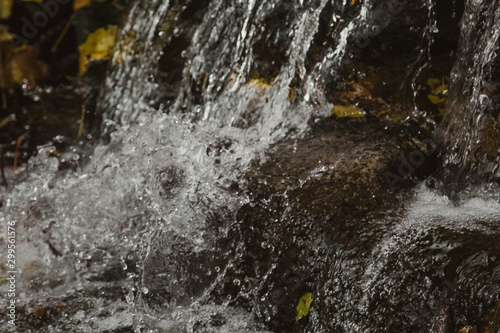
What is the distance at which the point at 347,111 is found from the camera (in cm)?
285

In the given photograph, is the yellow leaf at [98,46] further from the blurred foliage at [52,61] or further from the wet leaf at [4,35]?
the wet leaf at [4,35]

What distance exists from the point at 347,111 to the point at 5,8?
386 cm

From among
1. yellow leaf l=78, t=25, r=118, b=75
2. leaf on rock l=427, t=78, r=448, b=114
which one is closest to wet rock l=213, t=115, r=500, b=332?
leaf on rock l=427, t=78, r=448, b=114

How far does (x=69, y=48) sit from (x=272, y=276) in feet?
13.3

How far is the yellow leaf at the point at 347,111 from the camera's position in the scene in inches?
111

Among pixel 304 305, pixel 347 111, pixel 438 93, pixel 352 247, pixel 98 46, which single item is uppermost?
pixel 98 46

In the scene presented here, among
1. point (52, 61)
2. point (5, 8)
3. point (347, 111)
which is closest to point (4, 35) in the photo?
point (5, 8)

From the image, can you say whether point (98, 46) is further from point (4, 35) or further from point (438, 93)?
point (438, 93)

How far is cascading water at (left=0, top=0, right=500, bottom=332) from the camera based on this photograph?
184 cm

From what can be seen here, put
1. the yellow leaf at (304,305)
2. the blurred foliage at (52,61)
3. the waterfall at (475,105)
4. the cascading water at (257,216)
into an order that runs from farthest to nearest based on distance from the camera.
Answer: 1. the blurred foliage at (52,61)
2. the waterfall at (475,105)
3. the yellow leaf at (304,305)
4. the cascading water at (257,216)

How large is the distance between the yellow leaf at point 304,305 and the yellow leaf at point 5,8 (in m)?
4.44

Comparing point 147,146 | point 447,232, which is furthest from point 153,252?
point 447,232

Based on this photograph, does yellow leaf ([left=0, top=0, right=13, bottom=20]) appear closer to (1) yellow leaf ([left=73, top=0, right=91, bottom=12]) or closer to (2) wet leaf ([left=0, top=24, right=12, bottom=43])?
(2) wet leaf ([left=0, top=24, right=12, bottom=43])

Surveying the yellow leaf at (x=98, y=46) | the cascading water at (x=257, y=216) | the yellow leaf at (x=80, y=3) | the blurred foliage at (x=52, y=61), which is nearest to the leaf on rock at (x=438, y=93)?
the cascading water at (x=257, y=216)
